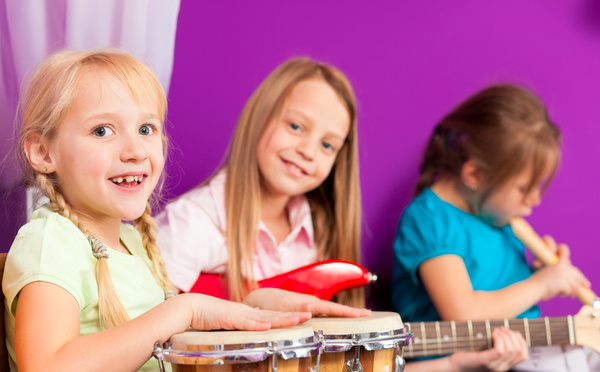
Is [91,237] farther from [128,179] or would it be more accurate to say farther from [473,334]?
[473,334]

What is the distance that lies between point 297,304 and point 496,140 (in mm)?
898

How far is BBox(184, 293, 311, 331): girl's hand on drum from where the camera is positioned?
976 mm

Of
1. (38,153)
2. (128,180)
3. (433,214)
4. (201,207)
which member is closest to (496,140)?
(433,214)

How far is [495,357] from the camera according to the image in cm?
161

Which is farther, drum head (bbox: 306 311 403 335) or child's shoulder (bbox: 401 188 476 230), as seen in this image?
child's shoulder (bbox: 401 188 476 230)

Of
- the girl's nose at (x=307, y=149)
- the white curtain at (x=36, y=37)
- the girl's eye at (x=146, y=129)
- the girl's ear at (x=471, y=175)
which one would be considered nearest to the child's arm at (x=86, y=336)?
the girl's eye at (x=146, y=129)

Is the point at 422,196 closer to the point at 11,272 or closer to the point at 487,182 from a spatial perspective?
the point at 487,182

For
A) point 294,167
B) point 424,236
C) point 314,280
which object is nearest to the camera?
point 314,280

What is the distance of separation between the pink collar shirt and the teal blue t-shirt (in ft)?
0.86

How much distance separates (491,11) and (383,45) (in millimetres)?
383

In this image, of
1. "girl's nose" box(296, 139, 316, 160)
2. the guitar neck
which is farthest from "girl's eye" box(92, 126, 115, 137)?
the guitar neck

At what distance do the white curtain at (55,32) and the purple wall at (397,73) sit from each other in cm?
34

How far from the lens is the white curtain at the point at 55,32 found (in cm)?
136

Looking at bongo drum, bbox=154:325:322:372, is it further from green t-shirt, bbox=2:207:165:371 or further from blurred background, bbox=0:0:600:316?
blurred background, bbox=0:0:600:316
